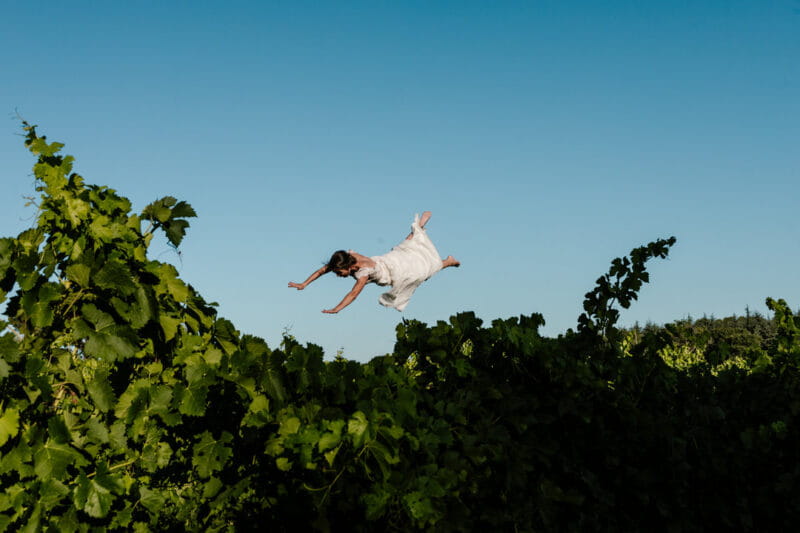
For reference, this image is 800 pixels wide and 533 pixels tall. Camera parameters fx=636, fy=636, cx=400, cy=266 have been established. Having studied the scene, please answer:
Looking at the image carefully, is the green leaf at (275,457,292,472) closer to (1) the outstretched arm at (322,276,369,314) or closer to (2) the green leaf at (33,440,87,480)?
(2) the green leaf at (33,440,87,480)

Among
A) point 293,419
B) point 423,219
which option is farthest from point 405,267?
point 293,419

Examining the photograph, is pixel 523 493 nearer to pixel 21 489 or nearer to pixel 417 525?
pixel 417 525

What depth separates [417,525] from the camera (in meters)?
2.78

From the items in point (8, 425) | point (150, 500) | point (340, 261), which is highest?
point (340, 261)

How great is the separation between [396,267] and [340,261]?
1.08 m

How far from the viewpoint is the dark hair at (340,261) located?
31.7 ft

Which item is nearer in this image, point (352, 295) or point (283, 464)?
point (283, 464)

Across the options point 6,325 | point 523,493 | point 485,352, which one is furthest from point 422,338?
point 6,325

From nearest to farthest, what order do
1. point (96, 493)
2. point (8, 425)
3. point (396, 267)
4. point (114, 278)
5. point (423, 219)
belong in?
point (8, 425), point (96, 493), point (114, 278), point (396, 267), point (423, 219)

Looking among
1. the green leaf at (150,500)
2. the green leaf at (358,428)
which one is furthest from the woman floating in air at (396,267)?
the green leaf at (358,428)

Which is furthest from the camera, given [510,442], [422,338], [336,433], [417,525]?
[422,338]

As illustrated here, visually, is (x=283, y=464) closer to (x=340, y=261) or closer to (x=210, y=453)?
(x=210, y=453)

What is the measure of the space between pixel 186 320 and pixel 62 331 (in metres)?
0.53

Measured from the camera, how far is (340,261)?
9.66m
